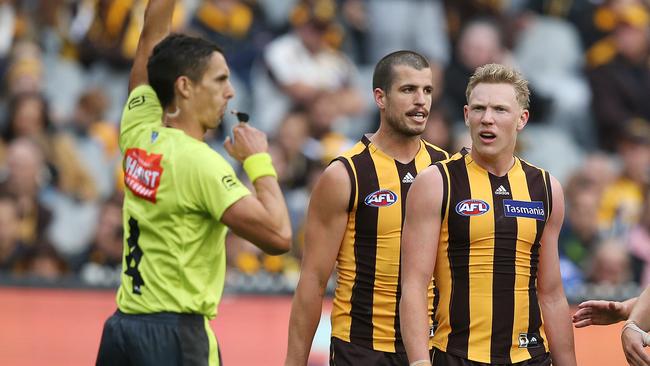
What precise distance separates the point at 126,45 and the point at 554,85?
14.3ft

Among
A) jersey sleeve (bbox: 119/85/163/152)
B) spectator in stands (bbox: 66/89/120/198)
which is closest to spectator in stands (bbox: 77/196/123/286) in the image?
spectator in stands (bbox: 66/89/120/198)

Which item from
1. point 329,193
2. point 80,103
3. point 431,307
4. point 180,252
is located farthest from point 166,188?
point 80,103

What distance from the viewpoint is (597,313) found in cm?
596

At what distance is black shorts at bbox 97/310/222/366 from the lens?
541 cm

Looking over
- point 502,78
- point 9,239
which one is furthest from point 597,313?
point 9,239

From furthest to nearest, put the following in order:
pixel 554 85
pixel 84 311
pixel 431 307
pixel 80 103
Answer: pixel 554 85 → pixel 80 103 → pixel 84 311 → pixel 431 307

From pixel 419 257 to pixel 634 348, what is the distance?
3.57 feet

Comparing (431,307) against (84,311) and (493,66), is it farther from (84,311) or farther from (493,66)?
(84,311)

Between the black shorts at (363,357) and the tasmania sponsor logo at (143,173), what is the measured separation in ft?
4.65

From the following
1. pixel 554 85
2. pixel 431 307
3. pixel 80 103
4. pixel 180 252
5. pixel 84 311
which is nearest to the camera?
pixel 180 252

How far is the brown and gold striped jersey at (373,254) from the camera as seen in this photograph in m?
6.21

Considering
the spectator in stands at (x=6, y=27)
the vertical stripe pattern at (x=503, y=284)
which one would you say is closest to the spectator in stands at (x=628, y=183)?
the spectator in stands at (x=6, y=27)

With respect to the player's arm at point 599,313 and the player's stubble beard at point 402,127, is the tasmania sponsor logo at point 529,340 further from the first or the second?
the player's stubble beard at point 402,127

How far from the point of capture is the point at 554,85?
504 inches
